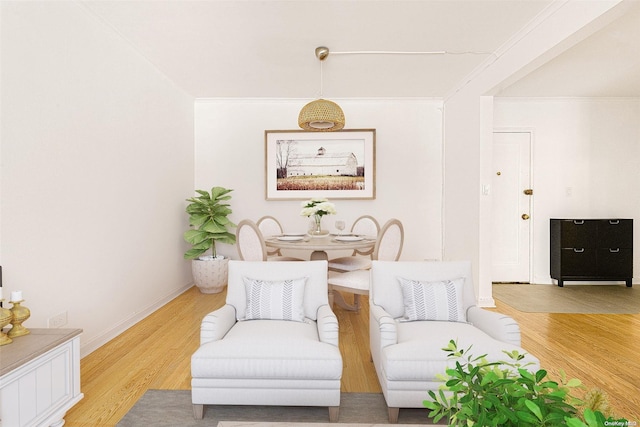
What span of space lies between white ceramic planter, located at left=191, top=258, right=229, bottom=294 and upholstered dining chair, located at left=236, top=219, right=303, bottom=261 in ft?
4.56

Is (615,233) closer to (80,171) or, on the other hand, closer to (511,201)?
(511,201)

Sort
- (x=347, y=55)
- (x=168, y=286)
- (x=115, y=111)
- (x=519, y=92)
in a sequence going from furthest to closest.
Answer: (x=519, y=92) → (x=168, y=286) → (x=347, y=55) → (x=115, y=111)

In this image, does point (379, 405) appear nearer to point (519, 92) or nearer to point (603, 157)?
point (519, 92)

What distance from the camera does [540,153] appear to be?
16.8 ft

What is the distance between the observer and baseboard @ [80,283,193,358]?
2.74 meters

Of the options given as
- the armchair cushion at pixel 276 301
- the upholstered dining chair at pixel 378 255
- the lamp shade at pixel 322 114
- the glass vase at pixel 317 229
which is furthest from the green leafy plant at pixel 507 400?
the glass vase at pixel 317 229

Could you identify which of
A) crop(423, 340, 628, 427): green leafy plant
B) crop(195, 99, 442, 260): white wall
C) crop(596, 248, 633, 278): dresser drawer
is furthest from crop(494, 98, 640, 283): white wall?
crop(423, 340, 628, 427): green leafy plant

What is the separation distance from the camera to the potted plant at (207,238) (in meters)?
4.50

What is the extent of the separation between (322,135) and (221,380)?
4062 millimetres

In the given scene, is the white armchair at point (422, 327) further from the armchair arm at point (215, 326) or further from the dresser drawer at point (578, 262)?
the dresser drawer at point (578, 262)

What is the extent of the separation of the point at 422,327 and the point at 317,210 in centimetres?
186

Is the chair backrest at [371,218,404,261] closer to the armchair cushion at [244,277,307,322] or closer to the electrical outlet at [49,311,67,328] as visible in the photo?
the armchair cushion at [244,277,307,322]

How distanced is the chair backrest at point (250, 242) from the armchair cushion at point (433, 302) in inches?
56.5

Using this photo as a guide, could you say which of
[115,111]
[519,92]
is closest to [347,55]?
[115,111]
